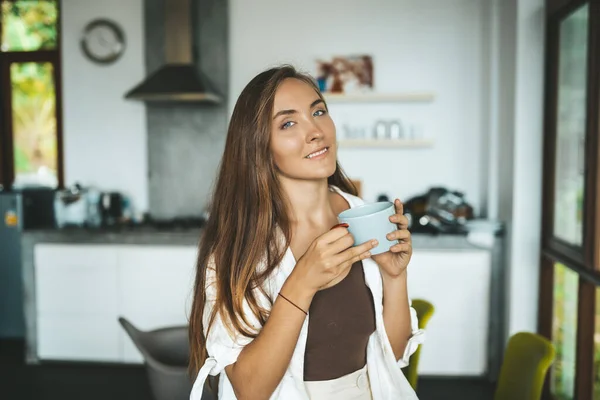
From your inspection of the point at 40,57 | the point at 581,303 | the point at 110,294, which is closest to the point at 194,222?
the point at 110,294

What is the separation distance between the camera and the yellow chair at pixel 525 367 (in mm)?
1176

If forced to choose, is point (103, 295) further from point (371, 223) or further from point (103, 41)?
point (371, 223)

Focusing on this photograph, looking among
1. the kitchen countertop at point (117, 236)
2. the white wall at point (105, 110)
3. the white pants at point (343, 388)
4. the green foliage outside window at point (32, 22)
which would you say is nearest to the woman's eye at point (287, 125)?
the white pants at point (343, 388)

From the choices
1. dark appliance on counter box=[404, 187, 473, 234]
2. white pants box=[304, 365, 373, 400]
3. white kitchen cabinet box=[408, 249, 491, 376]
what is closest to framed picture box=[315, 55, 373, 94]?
dark appliance on counter box=[404, 187, 473, 234]

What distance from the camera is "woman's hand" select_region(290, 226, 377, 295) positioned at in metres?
0.95

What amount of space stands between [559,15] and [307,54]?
176 centimetres

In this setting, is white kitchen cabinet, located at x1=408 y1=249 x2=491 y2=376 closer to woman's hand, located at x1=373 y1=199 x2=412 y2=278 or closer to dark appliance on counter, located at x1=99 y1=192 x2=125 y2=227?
woman's hand, located at x1=373 y1=199 x2=412 y2=278

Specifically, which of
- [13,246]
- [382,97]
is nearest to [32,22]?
[13,246]

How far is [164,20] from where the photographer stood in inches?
149

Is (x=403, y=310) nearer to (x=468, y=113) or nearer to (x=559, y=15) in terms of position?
(x=559, y=15)

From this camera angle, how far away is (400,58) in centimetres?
378

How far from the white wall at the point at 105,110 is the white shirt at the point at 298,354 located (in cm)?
312

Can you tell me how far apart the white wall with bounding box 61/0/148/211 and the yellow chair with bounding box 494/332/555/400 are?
3.22m

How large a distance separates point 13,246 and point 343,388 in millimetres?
3440
